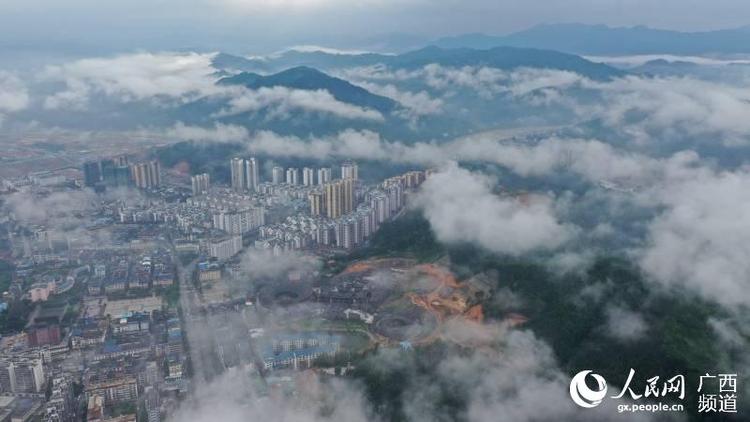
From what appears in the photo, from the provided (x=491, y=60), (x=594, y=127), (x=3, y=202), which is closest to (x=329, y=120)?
(x=594, y=127)

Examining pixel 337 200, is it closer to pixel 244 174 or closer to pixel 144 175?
pixel 244 174

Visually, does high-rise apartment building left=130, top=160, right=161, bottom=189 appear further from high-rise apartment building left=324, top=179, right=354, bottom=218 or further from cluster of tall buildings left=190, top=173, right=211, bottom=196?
high-rise apartment building left=324, top=179, right=354, bottom=218

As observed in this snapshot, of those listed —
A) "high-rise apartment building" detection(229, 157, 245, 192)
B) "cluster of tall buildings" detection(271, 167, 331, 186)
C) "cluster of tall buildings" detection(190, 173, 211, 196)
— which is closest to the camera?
"cluster of tall buildings" detection(190, 173, 211, 196)

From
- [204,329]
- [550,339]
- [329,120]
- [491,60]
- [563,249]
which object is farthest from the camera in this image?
[491,60]

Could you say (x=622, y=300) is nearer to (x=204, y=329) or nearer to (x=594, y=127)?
(x=204, y=329)

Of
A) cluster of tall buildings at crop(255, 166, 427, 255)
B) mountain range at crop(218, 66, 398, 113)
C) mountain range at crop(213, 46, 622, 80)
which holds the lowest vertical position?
cluster of tall buildings at crop(255, 166, 427, 255)

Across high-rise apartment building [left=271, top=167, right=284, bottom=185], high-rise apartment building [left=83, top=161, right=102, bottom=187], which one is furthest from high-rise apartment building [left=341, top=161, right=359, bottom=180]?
high-rise apartment building [left=83, top=161, right=102, bottom=187]

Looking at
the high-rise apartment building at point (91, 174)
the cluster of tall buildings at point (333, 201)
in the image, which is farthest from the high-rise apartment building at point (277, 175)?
the high-rise apartment building at point (91, 174)
